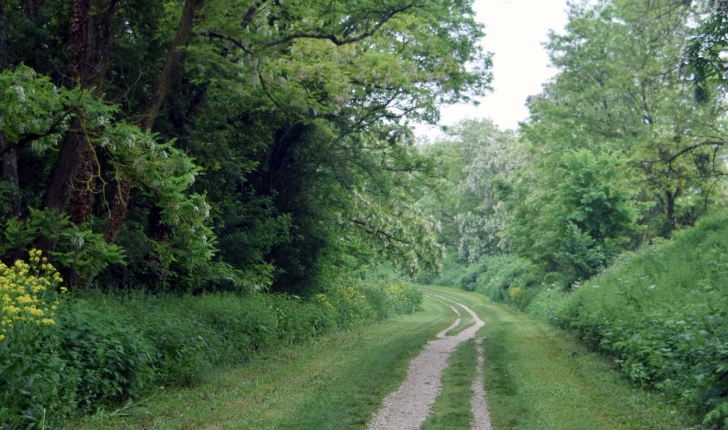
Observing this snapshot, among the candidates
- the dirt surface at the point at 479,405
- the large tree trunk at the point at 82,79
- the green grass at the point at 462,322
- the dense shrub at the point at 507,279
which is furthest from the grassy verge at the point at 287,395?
the dense shrub at the point at 507,279

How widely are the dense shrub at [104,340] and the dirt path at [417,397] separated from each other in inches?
139

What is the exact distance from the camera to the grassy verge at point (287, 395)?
8281mm

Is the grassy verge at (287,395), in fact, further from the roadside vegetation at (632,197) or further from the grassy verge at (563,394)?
the roadside vegetation at (632,197)

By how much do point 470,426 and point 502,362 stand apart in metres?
6.24

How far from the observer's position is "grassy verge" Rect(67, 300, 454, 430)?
8.28m

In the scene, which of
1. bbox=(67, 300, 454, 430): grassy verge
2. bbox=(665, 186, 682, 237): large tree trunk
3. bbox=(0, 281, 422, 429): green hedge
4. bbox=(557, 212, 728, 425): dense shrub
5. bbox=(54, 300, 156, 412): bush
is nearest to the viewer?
bbox=(0, 281, 422, 429): green hedge

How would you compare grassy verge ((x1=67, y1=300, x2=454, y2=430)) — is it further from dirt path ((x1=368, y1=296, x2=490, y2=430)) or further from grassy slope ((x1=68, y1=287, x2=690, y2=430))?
dirt path ((x1=368, y1=296, x2=490, y2=430))

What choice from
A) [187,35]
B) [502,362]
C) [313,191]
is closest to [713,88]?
[502,362]

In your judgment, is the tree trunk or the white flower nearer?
the white flower

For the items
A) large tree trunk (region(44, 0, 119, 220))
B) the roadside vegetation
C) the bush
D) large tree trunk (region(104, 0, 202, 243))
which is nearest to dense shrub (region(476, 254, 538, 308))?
the roadside vegetation

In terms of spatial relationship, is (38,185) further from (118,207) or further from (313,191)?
(313,191)

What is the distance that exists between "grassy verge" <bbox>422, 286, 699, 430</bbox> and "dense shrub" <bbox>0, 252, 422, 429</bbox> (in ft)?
16.9

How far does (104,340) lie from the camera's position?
29.5 feet

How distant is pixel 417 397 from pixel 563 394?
2467 mm
